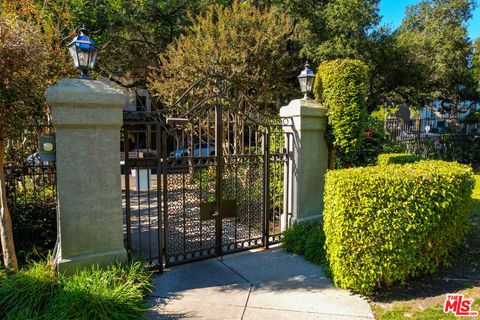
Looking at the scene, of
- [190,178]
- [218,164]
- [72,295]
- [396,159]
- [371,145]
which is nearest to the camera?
[72,295]

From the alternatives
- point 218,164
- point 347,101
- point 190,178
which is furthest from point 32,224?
point 347,101

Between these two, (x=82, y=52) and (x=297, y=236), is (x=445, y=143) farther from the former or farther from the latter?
(x=82, y=52)

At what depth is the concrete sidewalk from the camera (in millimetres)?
3689

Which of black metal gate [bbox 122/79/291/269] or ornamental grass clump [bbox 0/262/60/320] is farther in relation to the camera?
black metal gate [bbox 122/79/291/269]

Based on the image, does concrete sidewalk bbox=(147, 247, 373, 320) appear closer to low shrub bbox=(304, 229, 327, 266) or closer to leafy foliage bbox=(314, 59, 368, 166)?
low shrub bbox=(304, 229, 327, 266)

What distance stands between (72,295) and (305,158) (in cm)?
407

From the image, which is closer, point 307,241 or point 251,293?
point 251,293

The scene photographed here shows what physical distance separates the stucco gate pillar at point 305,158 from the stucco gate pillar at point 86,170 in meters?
3.04

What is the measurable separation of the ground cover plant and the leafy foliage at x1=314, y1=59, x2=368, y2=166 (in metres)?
3.96

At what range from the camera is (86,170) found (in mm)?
3930

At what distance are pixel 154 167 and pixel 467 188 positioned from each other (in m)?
4.23

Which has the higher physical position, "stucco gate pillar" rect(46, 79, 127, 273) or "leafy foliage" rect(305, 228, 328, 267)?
"stucco gate pillar" rect(46, 79, 127, 273)

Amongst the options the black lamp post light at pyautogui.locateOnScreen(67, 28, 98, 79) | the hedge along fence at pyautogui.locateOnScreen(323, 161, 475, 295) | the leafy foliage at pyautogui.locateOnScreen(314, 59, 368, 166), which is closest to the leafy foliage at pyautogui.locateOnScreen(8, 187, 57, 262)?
the black lamp post light at pyautogui.locateOnScreen(67, 28, 98, 79)

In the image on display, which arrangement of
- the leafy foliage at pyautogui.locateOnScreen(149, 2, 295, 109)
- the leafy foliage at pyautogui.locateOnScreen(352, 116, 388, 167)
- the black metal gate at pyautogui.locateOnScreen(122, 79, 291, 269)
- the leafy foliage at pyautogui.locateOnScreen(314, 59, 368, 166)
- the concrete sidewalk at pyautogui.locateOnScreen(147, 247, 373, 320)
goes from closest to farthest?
1. the concrete sidewalk at pyautogui.locateOnScreen(147, 247, 373, 320)
2. the black metal gate at pyautogui.locateOnScreen(122, 79, 291, 269)
3. the leafy foliage at pyautogui.locateOnScreen(314, 59, 368, 166)
4. the leafy foliage at pyautogui.locateOnScreen(352, 116, 388, 167)
5. the leafy foliage at pyautogui.locateOnScreen(149, 2, 295, 109)
